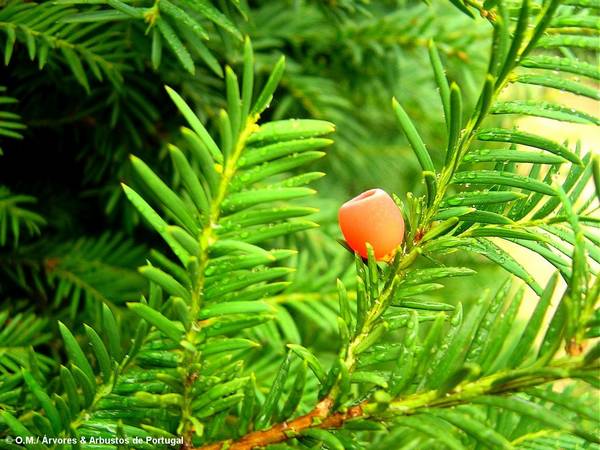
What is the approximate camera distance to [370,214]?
25 cm

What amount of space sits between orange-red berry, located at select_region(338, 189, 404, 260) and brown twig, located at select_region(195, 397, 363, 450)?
7 cm

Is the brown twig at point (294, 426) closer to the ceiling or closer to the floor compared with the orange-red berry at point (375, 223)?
closer to the floor

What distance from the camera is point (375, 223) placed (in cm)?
25

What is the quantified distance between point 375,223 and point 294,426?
87 millimetres

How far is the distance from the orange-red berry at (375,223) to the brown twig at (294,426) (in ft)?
0.22

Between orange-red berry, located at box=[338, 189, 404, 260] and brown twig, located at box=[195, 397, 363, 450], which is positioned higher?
orange-red berry, located at box=[338, 189, 404, 260]

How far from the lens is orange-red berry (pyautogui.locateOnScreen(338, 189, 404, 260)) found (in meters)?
0.25

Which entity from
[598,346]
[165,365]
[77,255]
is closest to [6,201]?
[77,255]

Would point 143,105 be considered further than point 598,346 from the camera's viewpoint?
Yes

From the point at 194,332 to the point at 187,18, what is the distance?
174 mm

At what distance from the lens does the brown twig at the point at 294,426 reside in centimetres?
22

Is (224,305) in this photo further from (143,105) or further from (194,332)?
(143,105)

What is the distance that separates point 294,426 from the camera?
0.23 metres

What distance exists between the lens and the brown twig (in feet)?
0.74
